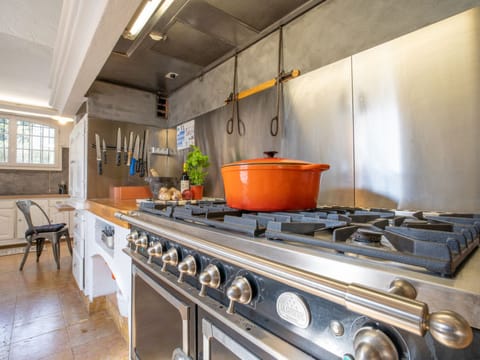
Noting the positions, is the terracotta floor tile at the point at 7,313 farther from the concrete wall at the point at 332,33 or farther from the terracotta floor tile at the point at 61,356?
the concrete wall at the point at 332,33

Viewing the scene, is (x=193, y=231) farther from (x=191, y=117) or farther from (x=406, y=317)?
(x=191, y=117)

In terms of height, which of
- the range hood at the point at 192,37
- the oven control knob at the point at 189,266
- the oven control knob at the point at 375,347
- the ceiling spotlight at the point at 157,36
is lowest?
the oven control knob at the point at 189,266

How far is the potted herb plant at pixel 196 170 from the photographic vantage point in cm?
182

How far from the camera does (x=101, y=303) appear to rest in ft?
6.65

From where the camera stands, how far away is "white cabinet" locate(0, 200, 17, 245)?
3.77 meters

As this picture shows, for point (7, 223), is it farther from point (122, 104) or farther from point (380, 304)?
point (380, 304)

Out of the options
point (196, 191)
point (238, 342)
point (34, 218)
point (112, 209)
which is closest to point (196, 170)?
point (196, 191)

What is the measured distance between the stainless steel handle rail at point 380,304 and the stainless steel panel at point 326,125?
833mm

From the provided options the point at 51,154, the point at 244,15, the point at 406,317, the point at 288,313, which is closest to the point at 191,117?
the point at 244,15

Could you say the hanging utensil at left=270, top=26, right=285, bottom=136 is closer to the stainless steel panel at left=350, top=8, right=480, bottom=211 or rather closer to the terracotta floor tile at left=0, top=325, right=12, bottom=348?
the stainless steel panel at left=350, top=8, right=480, bottom=211

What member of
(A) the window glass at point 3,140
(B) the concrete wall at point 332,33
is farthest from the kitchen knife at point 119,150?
(A) the window glass at point 3,140

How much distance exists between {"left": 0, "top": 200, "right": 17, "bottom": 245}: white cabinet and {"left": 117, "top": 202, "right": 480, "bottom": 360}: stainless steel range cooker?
14.9ft

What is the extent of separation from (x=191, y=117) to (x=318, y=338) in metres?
2.14

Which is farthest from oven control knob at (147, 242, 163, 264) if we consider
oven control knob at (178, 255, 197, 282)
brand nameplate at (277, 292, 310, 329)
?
brand nameplate at (277, 292, 310, 329)
